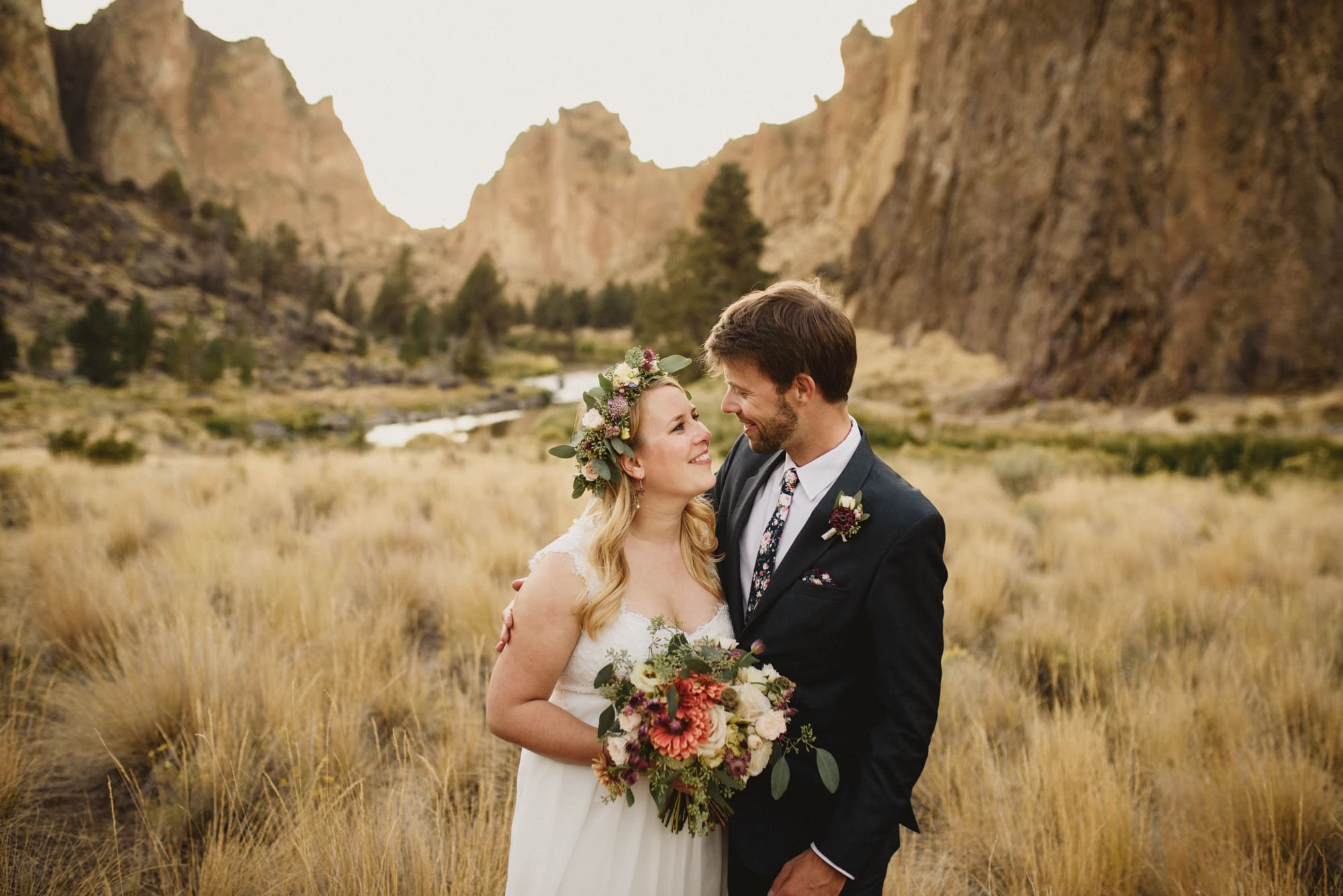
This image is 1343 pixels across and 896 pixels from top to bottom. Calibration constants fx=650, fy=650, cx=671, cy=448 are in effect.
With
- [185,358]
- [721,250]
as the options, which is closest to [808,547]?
[721,250]

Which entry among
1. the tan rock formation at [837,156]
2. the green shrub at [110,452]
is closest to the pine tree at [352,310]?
the tan rock formation at [837,156]

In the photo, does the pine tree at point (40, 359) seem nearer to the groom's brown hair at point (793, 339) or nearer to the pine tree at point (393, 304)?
the pine tree at point (393, 304)

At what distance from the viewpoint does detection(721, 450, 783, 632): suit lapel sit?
2162 mm

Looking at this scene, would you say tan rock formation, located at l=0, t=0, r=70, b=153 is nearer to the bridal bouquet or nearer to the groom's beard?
the groom's beard

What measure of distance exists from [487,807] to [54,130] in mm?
112517

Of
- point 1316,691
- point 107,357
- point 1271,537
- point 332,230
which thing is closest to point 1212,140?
point 1271,537

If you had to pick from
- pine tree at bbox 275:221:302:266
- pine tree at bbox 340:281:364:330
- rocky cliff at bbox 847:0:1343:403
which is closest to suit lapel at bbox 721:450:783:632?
rocky cliff at bbox 847:0:1343:403

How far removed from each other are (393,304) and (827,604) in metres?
72.0

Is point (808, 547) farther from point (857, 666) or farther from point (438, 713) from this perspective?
point (438, 713)

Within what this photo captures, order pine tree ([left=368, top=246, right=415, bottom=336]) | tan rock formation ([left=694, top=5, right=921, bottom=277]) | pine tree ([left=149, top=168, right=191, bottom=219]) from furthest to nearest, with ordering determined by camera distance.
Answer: pine tree ([left=368, top=246, right=415, bottom=336])
pine tree ([left=149, top=168, right=191, bottom=219])
tan rock formation ([left=694, top=5, right=921, bottom=277])

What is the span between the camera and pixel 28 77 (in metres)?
75.8

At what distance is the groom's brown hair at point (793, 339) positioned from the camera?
2.04 meters

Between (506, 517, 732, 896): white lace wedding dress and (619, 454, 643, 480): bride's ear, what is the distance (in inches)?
12.1

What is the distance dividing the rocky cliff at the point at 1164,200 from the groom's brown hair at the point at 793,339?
1077 inches
